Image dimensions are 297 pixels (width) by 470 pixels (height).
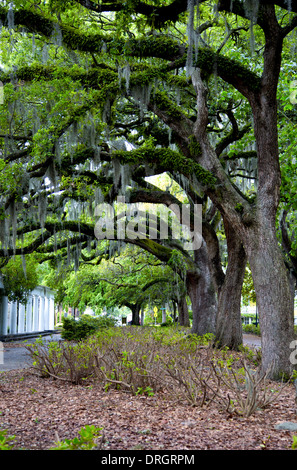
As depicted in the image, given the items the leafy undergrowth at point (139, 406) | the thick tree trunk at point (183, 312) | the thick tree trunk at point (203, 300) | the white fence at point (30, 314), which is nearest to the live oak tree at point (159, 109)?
the leafy undergrowth at point (139, 406)

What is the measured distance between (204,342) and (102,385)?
5429 mm

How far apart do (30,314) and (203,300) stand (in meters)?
20.2

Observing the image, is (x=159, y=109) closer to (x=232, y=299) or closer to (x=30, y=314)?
(x=232, y=299)

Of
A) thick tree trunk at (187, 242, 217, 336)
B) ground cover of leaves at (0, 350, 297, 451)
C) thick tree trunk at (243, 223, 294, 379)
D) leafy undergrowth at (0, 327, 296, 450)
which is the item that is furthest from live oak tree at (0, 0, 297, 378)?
thick tree trunk at (187, 242, 217, 336)

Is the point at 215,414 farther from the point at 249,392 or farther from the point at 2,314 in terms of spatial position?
the point at 2,314

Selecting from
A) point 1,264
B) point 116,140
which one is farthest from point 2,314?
point 116,140

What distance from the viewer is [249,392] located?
199 inches

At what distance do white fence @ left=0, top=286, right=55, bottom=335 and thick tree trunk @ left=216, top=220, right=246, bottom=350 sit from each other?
59.2ft

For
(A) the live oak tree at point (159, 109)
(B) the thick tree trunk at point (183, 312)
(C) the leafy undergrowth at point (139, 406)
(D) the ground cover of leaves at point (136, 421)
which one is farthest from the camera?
(B) the thick tree trunk at point (183, 312)

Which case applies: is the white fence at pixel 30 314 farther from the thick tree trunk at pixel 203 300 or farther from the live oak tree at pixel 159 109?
the live oak tree at pixel 159 109

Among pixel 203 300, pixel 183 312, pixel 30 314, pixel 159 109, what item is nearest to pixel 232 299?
pixel 203 300

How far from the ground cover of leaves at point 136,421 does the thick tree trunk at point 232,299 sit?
5.12 metres

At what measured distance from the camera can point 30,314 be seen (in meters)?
32.2

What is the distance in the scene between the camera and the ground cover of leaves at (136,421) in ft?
13.5
